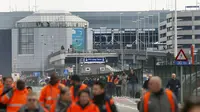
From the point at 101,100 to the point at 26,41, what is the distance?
553 feet

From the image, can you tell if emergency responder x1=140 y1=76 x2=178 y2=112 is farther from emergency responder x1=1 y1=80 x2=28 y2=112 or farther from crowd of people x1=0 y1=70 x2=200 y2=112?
emergency responder x1=1 y1=80 x2=28 y2=112

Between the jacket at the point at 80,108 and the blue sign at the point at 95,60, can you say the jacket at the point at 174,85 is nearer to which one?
the jacket at the point at 80,108

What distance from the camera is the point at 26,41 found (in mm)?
179625

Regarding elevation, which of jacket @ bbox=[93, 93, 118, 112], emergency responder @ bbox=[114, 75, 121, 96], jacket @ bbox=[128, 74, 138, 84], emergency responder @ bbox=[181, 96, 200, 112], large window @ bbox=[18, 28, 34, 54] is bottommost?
emergency responder @ bbox=[114, 75, 121, 96]

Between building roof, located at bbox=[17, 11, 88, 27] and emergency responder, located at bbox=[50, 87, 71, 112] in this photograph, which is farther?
building roof, located at bbox=[17, 11, 88, 27]

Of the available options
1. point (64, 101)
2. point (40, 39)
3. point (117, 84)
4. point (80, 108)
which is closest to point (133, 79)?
point (117, 84)

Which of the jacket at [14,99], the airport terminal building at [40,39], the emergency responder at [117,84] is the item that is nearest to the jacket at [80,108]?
the jacket at [14,99]

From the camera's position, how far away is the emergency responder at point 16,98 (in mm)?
15117

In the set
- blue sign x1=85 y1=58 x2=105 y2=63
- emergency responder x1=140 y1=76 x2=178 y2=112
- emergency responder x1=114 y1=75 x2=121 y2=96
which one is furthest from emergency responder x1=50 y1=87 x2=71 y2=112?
blue sign x1=85 y1=58 x2=105 y2=63

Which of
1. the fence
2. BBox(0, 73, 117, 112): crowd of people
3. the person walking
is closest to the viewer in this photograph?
BBox(0, 73, 117, 112): crowd of people

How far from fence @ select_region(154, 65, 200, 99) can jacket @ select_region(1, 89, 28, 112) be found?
17.1m

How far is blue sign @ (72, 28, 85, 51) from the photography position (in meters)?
170

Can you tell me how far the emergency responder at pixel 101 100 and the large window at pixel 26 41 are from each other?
164182 mm

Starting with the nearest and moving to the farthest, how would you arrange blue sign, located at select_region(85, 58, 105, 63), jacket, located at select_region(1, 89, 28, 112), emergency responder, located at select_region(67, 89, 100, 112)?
1. emergency responder, located at select_region(67, 89, 100, 112)
2. jacket, located at select_region(1, 89, 28, 112)
3. blue sign, located at select_region(85, 58, 105, 63)
